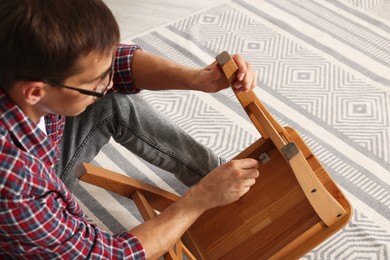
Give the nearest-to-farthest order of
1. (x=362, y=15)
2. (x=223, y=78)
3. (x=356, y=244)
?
(x=223, y=78) → (x=356, y=244) → (x=362, y=15)

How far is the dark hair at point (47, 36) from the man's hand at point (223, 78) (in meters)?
0.30

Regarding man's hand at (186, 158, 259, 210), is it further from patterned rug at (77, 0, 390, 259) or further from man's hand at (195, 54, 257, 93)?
patterned rug at (77, 0, 390, 259)

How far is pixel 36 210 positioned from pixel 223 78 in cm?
46

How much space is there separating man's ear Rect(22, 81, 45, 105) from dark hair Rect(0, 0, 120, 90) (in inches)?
0.5

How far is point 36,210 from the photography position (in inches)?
34.0

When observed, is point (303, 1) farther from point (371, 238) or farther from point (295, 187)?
point (295, 187)

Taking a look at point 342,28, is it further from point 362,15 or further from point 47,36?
point 47,36

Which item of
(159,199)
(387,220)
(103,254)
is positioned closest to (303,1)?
(387,220)

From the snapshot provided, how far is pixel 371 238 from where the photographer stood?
4.66ft

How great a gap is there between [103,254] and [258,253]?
0.31 metres

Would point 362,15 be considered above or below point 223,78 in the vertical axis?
below

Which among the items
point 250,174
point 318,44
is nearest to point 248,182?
point 250,174

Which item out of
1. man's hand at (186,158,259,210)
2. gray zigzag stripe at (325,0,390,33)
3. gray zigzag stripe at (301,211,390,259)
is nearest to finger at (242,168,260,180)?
man's hand at (186,158,259,210)

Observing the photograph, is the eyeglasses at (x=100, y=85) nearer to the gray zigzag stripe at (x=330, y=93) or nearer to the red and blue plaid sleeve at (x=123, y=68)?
the red and blue plaid sleeve at (x=123, y=68)
